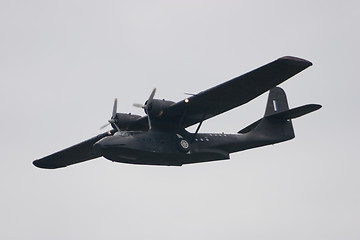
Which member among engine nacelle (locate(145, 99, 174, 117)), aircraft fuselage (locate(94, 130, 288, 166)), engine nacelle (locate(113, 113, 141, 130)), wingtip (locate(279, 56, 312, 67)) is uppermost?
engine nacelle (locate(113, 113, 141, 130))

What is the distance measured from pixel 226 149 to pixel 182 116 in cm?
294

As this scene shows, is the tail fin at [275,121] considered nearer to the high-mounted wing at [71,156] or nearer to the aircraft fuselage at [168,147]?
the aircraft fuselage at [168,147]

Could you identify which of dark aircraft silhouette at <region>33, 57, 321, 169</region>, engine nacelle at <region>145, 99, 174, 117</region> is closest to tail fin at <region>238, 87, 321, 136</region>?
dark aircraft silhouette at <region>33, 57, 321, 169</region>

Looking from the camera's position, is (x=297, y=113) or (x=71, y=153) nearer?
(x=297, y=113)

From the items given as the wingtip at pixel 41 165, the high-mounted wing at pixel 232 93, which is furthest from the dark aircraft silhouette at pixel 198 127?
the wingtip at pixel 41 165

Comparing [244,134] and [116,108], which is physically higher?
[116,108]

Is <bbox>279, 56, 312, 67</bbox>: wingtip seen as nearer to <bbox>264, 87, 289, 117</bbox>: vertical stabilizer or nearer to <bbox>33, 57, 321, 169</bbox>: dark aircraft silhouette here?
<bbox>33, 57, 321, 169</bbox>: dark aircraft silhouette

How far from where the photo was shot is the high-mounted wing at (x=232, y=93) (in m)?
28.7

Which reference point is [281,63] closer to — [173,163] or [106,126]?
[173,163]

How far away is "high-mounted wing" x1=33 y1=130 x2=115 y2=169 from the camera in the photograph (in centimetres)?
3603

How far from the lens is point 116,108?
111 feet

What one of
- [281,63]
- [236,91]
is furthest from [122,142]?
[281,63]

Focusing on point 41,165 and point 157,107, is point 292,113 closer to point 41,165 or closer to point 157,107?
point 157,107

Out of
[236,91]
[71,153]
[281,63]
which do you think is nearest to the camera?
[281,63]
